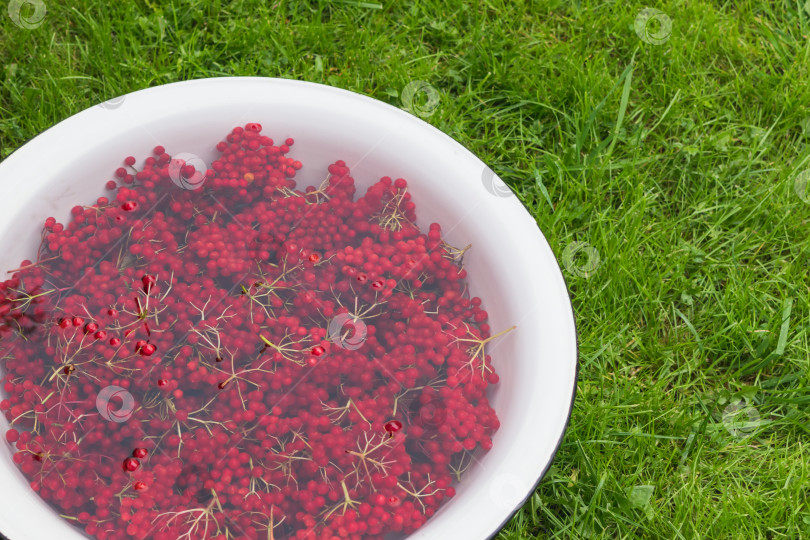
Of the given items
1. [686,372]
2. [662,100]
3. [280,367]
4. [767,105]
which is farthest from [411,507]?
[767,105]

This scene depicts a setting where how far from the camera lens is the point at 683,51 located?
6.84ft

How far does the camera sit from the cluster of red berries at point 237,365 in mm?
1076

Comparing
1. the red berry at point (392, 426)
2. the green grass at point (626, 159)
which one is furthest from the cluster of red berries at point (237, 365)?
the green grass at point (626, 159)

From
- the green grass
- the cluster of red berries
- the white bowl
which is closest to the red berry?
the cluster of red berries

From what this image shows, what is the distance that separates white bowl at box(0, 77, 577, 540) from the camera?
1059 millimetres

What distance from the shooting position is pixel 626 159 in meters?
1.95

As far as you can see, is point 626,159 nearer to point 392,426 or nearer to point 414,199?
point 414,199

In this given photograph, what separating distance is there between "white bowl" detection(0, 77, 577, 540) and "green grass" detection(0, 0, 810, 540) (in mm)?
524

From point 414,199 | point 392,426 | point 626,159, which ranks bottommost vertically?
point 626,159

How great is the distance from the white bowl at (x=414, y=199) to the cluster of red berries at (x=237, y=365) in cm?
4

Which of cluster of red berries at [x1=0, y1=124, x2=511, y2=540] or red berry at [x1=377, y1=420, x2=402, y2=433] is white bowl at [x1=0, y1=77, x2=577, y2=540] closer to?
cluster of red berries at [x1=0, y1=124, x2=511, y2=540]

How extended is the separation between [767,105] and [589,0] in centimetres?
62

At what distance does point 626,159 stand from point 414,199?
2.91 ft

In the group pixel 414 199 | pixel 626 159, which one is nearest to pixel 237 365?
pixel 414 199
